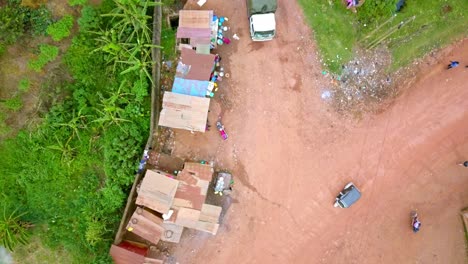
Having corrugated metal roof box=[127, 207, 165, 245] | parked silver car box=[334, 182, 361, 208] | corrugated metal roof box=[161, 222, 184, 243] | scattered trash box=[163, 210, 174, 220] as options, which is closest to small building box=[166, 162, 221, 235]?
scattered trash box=[163, 210, 174, 220]

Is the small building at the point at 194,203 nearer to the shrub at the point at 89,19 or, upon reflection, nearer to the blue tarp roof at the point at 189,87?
the blue tarp roof at the point at 189,87

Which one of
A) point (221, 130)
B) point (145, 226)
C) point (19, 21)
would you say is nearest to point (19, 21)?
point (19, 21)

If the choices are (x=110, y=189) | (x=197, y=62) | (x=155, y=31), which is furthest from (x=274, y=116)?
(x=110, y=189)

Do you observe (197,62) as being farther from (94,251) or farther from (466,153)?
(466,153)

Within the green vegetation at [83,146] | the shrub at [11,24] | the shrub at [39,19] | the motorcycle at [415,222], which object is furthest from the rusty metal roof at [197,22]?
the motorcycle at [415,222]

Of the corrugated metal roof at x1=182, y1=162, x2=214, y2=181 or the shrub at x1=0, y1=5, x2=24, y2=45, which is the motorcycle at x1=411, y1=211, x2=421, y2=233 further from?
the shrub at x1=0, y1=5, x2=24, y2=45
